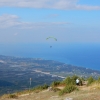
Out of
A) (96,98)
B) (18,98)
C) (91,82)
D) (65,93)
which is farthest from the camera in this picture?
(91,82)

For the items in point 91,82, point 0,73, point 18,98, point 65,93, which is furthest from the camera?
point 0,73

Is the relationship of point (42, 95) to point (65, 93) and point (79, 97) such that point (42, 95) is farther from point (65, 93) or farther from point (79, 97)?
point (79, 97)

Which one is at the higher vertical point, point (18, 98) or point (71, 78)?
point (71, 78)

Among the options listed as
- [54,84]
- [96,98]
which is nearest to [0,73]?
[54,84]

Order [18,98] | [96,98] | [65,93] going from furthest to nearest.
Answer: [18,98]
[65,93]
[96,98]

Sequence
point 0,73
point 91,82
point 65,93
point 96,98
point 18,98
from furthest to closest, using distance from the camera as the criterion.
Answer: point 0,73
point 91,82
point 18,98
point 65,93
point 96,98

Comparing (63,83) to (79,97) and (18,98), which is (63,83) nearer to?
(18,98)

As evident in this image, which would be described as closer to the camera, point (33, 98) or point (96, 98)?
point (96, 98)

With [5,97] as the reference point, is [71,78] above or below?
above

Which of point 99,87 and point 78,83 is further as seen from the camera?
point 78,83
